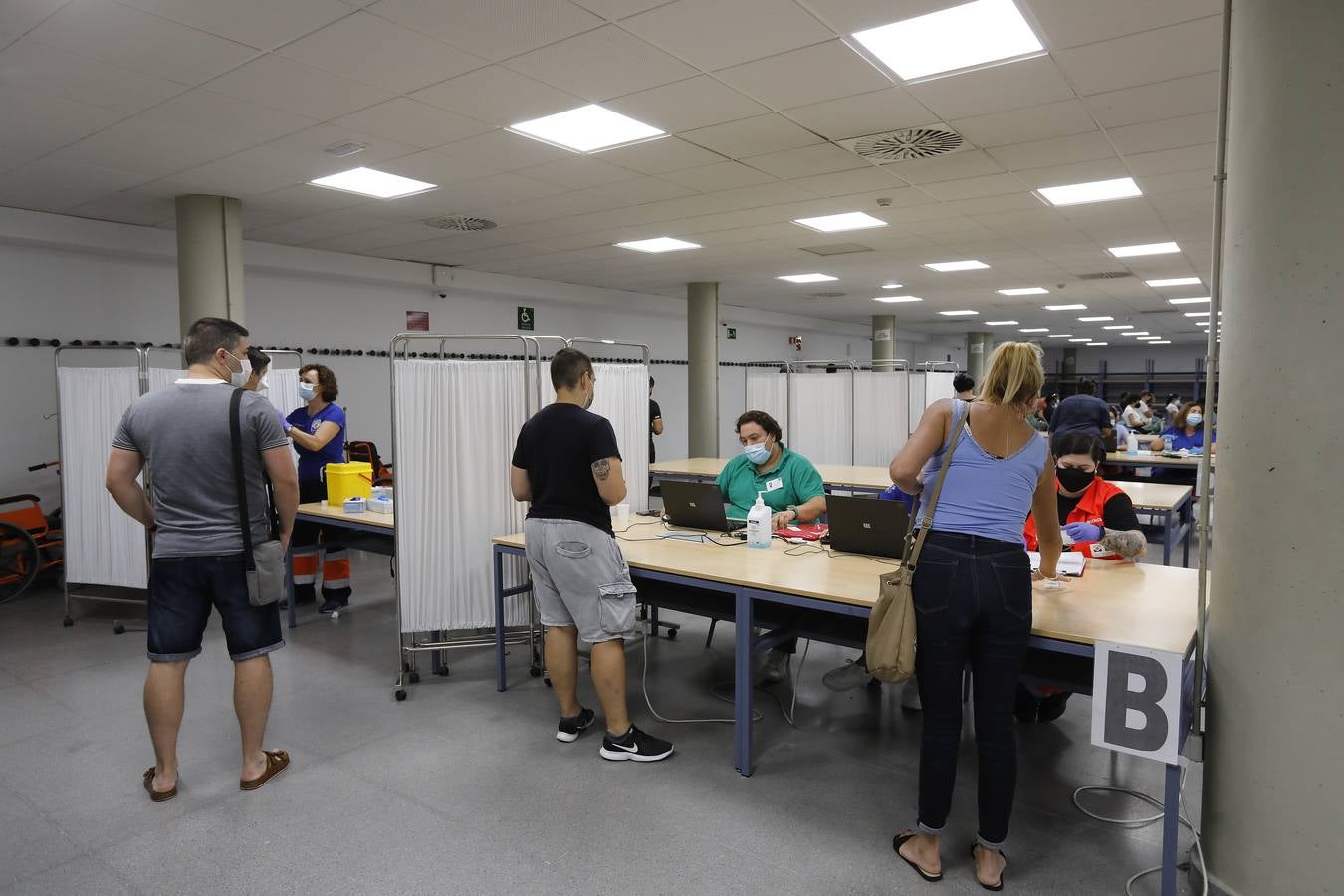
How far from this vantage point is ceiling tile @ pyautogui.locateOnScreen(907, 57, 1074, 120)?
353 cm

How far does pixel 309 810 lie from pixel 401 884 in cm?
62

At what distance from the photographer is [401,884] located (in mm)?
2287

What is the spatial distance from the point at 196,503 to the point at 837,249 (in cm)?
672

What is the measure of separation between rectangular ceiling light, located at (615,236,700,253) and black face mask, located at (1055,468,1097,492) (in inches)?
190

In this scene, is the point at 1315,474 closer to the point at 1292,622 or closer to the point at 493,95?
the point at 1292,622

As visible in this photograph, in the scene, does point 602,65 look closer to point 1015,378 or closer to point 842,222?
point 1015,378

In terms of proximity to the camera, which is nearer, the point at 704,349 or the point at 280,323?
the point at 280,323

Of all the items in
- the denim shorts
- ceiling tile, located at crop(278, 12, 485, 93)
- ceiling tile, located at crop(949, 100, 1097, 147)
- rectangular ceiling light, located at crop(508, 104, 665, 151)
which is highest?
rectangular ceiling light, located at crop(508, 104, 665, 151)

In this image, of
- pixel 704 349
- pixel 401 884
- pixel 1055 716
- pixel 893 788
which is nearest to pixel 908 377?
pixel 704 349

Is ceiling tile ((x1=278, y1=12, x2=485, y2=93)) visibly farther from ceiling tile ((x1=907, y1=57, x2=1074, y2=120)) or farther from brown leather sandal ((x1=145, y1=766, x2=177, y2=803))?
brown leather sandal ((x1=145, y1=766, x2=177, y2=803))

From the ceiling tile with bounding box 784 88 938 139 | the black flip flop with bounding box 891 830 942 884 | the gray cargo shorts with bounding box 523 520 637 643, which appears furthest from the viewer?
the ceiling tile with bounding box 784 88 938 139

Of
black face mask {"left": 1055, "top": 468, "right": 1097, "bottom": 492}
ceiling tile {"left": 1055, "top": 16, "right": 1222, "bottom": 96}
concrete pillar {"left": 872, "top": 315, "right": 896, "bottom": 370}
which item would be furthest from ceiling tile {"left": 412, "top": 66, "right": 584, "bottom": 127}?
concrete pillar {"left": 872, "top": 315, "right": 896, "bottom": 370}

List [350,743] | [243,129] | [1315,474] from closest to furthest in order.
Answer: [1315,474] → [350,743] → [243,129]

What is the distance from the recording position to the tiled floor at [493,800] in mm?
2330
